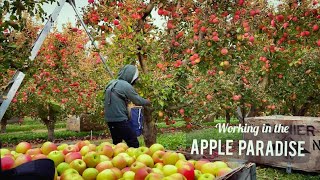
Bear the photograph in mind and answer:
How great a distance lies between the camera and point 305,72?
12617mm

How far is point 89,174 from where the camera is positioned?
2.80 m

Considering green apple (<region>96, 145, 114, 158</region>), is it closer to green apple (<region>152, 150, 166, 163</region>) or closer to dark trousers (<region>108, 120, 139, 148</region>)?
green apple (<region>152, 150, 166, 163</region>)

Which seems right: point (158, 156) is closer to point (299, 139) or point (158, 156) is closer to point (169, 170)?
point (169, 170)

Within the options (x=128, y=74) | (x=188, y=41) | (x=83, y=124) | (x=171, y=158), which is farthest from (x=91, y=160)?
(x=83, y=124)

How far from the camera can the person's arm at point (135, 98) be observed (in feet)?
19.5

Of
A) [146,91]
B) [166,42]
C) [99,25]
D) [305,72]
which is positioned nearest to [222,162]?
[146,91]

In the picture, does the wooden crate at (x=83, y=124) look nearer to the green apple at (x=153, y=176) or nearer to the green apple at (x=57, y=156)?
the green apple at (x=57, y=156)

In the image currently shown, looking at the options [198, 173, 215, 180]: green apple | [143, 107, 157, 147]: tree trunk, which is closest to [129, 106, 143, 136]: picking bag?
[143, 107, 157, 147]: tree trunk

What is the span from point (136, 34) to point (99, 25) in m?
0.84

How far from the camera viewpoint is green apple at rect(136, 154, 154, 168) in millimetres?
3073

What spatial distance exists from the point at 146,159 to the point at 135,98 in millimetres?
2923

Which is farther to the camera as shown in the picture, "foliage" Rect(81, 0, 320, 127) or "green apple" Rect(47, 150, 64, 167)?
"foliage" Rect(81, 0, 320, 127)

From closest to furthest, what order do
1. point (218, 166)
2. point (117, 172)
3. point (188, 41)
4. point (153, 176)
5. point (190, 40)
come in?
point (153, 176)
point (117, 172)
point (218, 166)
point (190, 40)
point (188, 41)

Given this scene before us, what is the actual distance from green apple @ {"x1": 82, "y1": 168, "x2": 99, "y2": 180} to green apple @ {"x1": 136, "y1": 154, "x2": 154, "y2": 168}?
403mm
